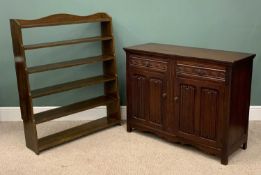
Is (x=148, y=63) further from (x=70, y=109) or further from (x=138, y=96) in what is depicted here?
(x=70, y=109)

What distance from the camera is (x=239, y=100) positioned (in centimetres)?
259

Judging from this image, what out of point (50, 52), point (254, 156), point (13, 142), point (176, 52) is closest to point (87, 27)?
point (50, 52)

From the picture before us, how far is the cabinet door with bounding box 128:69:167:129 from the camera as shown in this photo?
288cm

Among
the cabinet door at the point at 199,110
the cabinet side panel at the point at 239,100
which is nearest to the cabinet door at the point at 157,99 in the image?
the cabinet door at the point at 199,110

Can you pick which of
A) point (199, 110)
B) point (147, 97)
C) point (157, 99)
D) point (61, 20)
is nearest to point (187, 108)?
point (199, 110)

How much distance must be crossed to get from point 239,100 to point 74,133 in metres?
1.52

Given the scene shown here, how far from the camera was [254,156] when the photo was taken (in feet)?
8.87

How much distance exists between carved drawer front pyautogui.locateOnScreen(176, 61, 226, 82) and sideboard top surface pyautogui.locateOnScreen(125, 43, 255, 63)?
0.07 m

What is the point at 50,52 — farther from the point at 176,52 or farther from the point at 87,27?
the point at 176,52

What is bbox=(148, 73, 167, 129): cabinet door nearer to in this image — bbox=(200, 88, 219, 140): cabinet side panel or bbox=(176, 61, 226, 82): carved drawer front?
bbox=(176, 61, 226, 82): carved drawer front

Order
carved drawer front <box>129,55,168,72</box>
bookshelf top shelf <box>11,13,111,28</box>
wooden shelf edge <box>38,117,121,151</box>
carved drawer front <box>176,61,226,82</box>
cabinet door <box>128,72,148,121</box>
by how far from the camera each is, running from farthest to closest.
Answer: cabinet door <box>128,72,148,121</box> → wooden shelf edge <box>38,117,121,151</box> → carved drawer front <box>129,55,168,72</box> → bookshelf top shelf <box>11,13,111,28</box> → carved drawer front <box>176,61,226,82</box>

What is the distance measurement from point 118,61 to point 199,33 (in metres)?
0.88

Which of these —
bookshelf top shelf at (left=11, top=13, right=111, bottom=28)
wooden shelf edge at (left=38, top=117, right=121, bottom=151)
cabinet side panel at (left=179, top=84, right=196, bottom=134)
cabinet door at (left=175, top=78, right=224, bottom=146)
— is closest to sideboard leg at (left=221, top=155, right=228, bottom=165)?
cabinet door at (left=175, top=78, right=224, bottom=146)

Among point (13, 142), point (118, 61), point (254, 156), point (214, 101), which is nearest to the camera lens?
point (214, 101)
